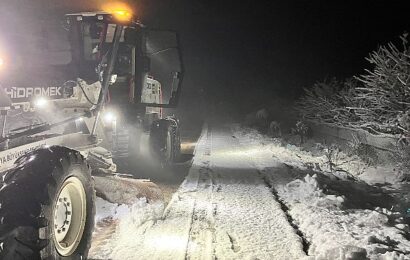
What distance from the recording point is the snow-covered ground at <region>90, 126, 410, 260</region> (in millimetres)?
5168

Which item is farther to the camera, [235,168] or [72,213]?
[235,168]

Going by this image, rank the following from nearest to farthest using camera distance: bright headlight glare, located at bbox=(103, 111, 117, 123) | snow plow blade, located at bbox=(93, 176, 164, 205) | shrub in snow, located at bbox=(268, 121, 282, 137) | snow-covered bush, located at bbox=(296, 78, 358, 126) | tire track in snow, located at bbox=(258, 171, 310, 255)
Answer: tire track in snow, located at bbox=(258, 171, 310, 255) → snow plow blade, located at bbox=(93, 176, 164, 205) → bright headlight glare, located at bbox=(103, 111, 117, 123) → snow-covered bush, located at bbox=(296, 78, 358, 126) → shrub in snow, located at bbox=(268, 121, 282, 137)

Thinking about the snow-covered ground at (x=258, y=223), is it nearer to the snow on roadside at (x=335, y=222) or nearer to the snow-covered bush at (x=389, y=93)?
the snow on roadside at (x=335, y=222)

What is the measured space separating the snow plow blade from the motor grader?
3 cm

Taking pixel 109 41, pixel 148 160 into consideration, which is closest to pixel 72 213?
pixel 109 41

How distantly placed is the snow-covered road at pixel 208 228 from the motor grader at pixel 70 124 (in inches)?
30.4

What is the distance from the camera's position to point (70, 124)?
21.0 ft

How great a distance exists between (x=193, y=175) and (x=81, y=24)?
170 inches

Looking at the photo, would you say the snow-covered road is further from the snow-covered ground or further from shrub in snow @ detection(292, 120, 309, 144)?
shrub in snow @ detection(292, 120, 309, 144)

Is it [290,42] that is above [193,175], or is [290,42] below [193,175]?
above

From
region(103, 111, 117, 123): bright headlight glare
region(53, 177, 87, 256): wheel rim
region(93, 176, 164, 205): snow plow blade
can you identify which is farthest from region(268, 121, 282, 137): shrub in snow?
region(53, 177, 87, 256): wheel rim

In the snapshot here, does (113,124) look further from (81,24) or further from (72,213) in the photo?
(72,213)

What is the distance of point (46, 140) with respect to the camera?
16.8 feet

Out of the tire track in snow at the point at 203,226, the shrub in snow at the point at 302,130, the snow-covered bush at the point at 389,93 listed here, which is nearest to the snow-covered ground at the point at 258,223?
the tire track in snow at the point at 203,226
